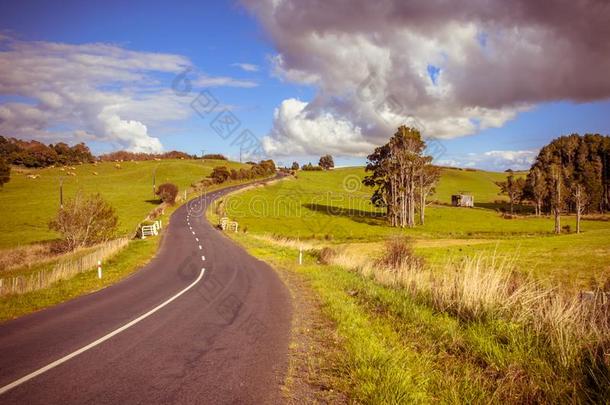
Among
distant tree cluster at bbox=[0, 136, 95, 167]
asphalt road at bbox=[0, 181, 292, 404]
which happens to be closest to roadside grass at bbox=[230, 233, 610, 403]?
asphalt road at bbox=[0, 181, 292, 404]

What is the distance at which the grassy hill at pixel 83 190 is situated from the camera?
48312 millimetres

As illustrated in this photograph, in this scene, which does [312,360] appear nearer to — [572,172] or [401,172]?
[401,172]

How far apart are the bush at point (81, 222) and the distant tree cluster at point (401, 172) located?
154 ft

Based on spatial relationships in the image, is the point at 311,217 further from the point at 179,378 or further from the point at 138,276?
the point at 179,378

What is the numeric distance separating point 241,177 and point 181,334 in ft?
366

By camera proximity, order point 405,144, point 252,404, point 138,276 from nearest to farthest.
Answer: point 252,404, point 138,276, point 405,144

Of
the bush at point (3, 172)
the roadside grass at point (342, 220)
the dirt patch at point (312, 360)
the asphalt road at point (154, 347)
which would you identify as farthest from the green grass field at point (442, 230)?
the bush at point (3, 172)

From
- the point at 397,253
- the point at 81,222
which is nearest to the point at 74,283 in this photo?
the point at 397,253

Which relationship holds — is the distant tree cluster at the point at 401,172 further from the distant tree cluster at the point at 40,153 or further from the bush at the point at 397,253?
the distant tree cluster at the point at 40,153

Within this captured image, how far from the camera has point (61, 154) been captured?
479ft

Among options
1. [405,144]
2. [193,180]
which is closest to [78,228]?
[405,144]

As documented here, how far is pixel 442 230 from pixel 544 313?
56.0m

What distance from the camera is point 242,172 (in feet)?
396

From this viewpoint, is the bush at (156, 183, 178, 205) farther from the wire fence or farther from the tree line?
the tree line
